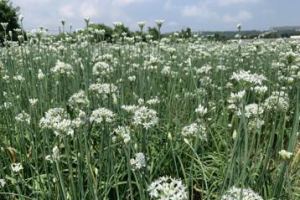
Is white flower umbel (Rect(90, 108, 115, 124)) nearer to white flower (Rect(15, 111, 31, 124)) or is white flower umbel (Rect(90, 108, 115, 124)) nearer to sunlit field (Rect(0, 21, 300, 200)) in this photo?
sunlit field (Rect(0, 21, 300, 200))

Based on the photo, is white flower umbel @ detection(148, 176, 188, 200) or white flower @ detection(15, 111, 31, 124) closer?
white flower umbel @ detection(148, 176, 188, 200)

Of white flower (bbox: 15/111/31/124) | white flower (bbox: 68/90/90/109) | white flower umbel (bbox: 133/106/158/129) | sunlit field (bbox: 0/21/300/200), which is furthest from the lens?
white flower (bbox: 15/111/31/124)

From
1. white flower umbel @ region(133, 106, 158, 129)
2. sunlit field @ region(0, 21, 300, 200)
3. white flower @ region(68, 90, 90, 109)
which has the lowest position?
sunlit field @ region(0, 21, 300, 200)

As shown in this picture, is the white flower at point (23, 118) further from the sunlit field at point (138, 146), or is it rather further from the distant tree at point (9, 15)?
the distant tree at point (9, 15)

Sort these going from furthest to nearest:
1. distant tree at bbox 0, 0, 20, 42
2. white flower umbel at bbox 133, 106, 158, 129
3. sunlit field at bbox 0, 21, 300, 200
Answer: distant tree at bbox 0, 0, 20, 42, white flower umbel at bbox 133, 106, 158, 129, sunlit field at bbox 0, 21, 300, 200

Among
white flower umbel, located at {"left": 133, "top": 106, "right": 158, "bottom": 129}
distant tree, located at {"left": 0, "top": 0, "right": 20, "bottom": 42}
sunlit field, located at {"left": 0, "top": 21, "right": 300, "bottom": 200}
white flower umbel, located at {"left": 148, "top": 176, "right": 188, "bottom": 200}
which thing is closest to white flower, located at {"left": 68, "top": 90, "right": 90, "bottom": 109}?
sunlit field, located at {"left": 0, "top": 21, "right": 300, "bottom": 200}

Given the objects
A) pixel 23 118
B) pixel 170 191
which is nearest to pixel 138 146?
pixel 23 118

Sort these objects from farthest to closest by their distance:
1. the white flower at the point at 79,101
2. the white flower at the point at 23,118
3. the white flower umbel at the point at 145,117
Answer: the white flower at the point at 23,118, the white flower at the point at 79,101, the white flower umbel at the point at 145,117

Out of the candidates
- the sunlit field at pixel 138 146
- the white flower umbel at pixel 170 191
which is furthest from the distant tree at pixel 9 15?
the white flower umbel at pixel 170 191

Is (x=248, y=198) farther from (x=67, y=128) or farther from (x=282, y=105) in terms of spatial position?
(x=282, y=105)

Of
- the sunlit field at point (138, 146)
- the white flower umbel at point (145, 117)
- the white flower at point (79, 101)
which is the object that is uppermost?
the white flower at point (79, 101)

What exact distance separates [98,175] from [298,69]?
270 centimetres

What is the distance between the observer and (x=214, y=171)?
335cm

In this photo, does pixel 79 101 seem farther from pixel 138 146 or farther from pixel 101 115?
pixel 138 146
